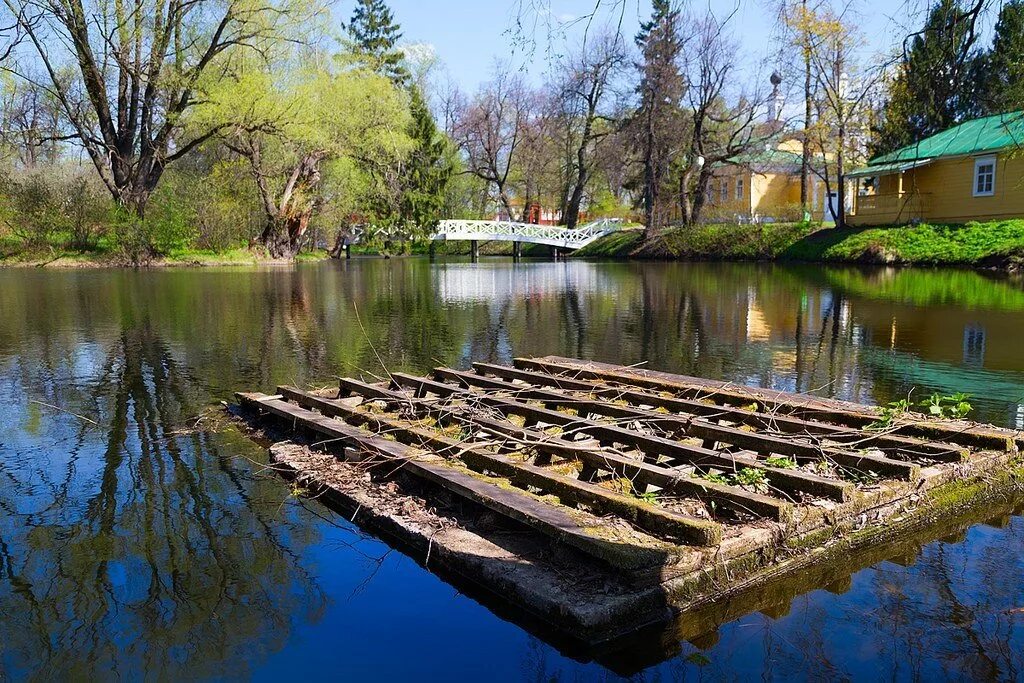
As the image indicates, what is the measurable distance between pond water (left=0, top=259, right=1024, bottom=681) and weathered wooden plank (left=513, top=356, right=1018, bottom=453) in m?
0.74

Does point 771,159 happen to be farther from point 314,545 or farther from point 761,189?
point 314,545

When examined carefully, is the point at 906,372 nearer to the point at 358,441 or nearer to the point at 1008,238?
the point at 358,441

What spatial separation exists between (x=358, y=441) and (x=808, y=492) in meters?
3.59

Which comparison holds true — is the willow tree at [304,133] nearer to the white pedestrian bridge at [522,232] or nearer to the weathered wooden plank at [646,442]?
the white pedestrian bridge at [522,232]

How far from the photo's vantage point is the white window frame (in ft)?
111

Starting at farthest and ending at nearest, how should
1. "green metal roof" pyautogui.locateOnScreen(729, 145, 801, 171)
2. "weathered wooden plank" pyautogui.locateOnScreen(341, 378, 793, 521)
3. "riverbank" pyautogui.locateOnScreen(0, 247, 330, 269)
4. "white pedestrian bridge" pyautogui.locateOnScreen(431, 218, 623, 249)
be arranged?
1. "green metal roof" pyautogui.locateOnScreen(729, 145, 801, 171)
2. "white pedestrian bridge" pyautogui.locateOnScreen(431, 218, 623, 249)
3. "riverbank" pyautogui.locateOnScreen(0, 247, 330, 269)
4. "weathered wooden plank" pyautogui.locateOnScreen(341, 378, 793, 521)

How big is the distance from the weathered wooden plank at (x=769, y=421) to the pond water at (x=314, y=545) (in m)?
0.62

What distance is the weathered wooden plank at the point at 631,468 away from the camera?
4.78m

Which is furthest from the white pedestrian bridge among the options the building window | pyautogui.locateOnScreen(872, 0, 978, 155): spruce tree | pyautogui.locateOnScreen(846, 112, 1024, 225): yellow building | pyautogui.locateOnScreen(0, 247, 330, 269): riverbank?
pyautogui.locateOnScreen(872, 0, 978, 155): spruce tree

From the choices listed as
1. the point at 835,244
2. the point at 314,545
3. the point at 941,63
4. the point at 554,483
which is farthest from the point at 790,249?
the point at 314,545

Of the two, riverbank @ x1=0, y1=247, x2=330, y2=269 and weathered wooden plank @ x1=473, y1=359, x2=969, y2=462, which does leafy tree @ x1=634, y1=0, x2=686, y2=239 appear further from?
weathered wooden plank @ x1=473, y1=359, x2=969, y2=462

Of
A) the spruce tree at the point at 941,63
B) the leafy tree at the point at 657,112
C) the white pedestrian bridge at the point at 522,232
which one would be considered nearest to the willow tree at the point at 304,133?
the white pedestrian bridge at the point at 522,232

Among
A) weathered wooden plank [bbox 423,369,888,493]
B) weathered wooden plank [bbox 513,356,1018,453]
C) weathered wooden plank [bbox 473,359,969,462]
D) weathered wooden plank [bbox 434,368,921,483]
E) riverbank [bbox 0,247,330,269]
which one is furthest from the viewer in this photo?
riverbank [bbox 0,247,330,269]

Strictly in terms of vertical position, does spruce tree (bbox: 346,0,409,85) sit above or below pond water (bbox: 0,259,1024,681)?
above
